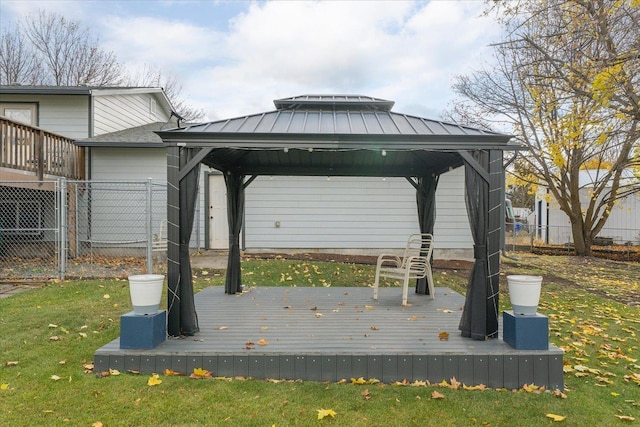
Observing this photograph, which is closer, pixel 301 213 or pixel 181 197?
pixel 181 197

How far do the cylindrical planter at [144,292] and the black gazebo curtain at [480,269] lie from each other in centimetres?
283

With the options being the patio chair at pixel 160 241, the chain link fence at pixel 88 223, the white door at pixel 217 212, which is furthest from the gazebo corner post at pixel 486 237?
the white door at pixel 217 212

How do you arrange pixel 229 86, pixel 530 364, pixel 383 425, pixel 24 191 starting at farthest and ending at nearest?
pixel 229 86 → pixel 24 191 → pixel 530 364 → pixel 383 425

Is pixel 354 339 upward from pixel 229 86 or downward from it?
downward

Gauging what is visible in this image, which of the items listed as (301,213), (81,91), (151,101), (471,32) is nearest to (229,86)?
(151,101)

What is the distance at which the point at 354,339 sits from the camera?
4.02 metres

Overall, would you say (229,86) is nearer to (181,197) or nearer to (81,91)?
(81,91)

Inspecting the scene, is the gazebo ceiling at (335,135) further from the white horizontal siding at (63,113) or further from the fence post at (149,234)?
the white horizontal siding at (63,113)

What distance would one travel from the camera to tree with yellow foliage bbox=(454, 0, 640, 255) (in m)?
8.51

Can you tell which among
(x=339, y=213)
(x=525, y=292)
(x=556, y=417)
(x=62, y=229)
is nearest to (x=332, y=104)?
(x=525, y=292)

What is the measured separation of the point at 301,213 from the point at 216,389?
787 cm

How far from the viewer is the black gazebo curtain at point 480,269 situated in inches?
159

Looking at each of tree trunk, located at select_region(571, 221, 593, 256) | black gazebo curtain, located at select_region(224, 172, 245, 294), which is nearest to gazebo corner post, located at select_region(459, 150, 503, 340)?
black gazebo curtain, located at select_region(224, 172, 245, 294)

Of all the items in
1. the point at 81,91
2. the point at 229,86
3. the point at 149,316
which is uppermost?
the point at 229,86
